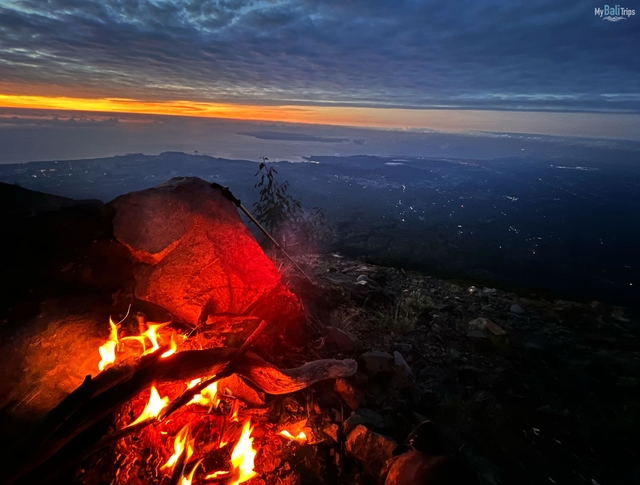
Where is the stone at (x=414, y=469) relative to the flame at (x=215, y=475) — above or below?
above

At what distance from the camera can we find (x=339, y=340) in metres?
4.77

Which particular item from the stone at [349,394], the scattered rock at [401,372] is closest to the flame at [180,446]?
the stone at [349,394]

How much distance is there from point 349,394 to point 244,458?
4.36ft

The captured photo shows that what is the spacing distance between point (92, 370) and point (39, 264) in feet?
4.81

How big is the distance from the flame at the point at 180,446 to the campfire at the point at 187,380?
1 cm

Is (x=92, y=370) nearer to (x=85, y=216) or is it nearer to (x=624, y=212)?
(x=85, y=216)

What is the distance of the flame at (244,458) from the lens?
2.98m

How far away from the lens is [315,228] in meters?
16.6

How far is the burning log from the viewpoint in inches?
89.7

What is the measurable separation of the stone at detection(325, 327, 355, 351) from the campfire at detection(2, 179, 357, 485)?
644 millimetres

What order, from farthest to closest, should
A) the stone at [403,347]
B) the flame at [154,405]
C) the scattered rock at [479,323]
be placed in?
the scattered rock at [479,323] → the stone at [403,347] → the flame at [154,405]

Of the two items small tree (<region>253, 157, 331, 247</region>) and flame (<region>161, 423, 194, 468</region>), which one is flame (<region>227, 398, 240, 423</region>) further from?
small tree (<region>253, 157, 331, 247</region>)

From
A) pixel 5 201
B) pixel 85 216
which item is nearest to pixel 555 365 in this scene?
A: pixel 85 216

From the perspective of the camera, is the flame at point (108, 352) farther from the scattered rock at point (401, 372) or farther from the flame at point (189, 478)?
the scattered rock at point (401, 372)
